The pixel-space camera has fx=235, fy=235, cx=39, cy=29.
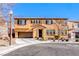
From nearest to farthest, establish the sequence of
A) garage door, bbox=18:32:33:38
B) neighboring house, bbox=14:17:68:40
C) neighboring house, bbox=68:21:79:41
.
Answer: garage door, bbox=18:32:33:38 < neighboring house, bbox=14:17:68:40 < neighboring house, bbox=68:21:79:41

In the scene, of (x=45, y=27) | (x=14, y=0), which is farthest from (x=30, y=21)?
(x=14, y=0)

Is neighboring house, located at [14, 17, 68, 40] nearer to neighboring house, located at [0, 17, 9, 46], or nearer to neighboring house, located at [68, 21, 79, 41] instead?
neighboring house, located at [68, 21, 79, 41]

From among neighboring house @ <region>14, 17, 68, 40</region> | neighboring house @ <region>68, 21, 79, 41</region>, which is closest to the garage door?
neighboring house @ <region>14, 17, 68, 40</region>

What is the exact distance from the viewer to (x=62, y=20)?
7242 mm

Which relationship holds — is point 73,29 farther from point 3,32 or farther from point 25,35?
point 3,32

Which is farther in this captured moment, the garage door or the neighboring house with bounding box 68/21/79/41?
the neighboring house with bounding box 68/21/79/41

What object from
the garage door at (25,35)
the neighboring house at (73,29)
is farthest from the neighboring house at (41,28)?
the neighboring house at (73,29)

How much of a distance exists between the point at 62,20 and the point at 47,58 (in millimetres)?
1811

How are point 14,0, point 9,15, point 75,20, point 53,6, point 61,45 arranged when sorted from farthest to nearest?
point 61,45 → point 9,15 → point 75,20 → point 53,6 → point 14,0

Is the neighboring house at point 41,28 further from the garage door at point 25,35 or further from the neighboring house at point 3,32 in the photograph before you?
the neighboring house at point 3,32

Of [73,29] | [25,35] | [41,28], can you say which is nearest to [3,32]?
[25,35]

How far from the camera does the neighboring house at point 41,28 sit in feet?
23.8

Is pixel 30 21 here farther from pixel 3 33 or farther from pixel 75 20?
pixel 75 20

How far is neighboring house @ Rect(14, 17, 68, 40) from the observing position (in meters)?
7.24
